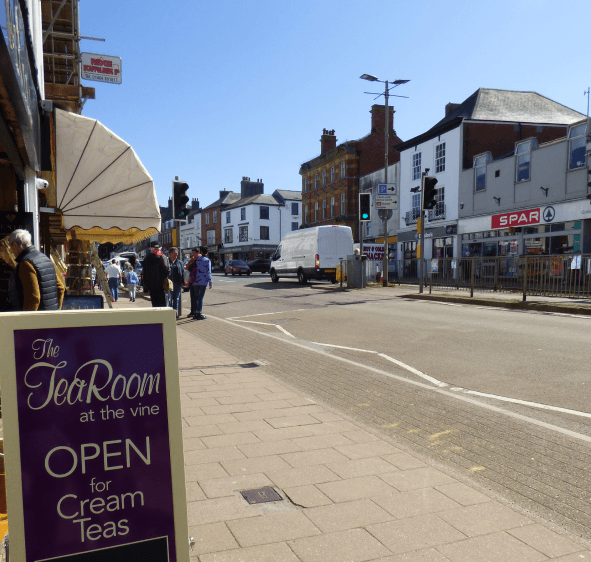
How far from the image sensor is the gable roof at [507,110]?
29922 millimetres

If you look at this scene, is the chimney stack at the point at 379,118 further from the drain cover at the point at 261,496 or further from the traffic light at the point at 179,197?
the drain cover at the point at 261,496

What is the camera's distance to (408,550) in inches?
100

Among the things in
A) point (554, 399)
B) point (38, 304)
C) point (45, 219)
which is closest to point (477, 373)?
point (554, 399)

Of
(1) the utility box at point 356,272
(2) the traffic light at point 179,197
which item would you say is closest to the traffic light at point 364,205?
(1) the utility box at point 356,272

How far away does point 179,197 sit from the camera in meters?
10.5

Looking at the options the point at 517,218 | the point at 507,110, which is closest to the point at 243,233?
the point at 507,110

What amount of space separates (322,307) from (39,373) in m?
13.2

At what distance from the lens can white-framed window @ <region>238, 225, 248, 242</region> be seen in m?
67.7

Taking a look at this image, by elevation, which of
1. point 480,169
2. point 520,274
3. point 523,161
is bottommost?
point 520,274

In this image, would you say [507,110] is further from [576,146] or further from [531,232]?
[531,232]

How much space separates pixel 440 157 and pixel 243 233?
130 ft

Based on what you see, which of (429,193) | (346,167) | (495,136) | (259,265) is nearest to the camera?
(429,193)

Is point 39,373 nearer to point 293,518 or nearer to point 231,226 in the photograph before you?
point 293,518

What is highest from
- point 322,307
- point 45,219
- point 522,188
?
point 522,188
